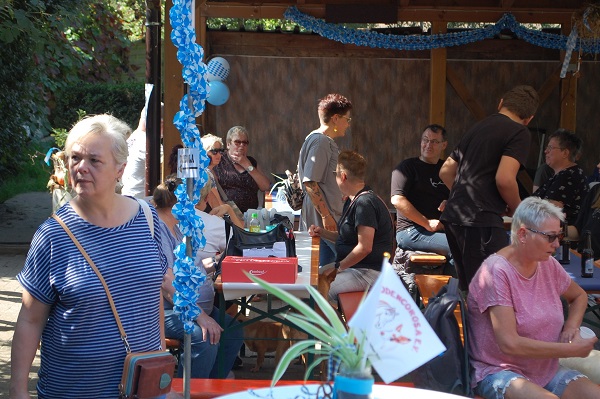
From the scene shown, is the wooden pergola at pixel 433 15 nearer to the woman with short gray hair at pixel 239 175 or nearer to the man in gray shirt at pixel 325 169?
the woman with short gray hair at pixel 239 175

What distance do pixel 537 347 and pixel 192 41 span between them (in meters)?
2.14

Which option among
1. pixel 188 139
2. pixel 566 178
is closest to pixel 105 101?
pixel 566 178

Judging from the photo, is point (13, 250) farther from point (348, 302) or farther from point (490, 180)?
point (490, 180)

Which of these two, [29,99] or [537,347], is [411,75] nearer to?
[29,99]

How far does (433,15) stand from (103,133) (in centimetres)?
868

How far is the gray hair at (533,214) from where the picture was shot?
4.05m

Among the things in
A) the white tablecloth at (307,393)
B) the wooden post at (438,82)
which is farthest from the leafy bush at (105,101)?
the white tablecloth at (307,393)

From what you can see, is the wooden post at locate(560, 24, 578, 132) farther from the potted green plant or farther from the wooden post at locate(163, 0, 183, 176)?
the potted green plant

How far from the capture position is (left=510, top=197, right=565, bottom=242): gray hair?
405 cm

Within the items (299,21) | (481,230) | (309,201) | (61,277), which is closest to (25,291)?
(61,277)

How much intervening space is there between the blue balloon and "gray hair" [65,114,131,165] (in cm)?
783

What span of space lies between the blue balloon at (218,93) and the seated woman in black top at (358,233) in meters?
4.99

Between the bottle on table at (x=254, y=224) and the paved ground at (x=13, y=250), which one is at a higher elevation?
the bottle on table at (x=254, y=224)

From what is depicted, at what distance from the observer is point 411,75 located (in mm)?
11523
